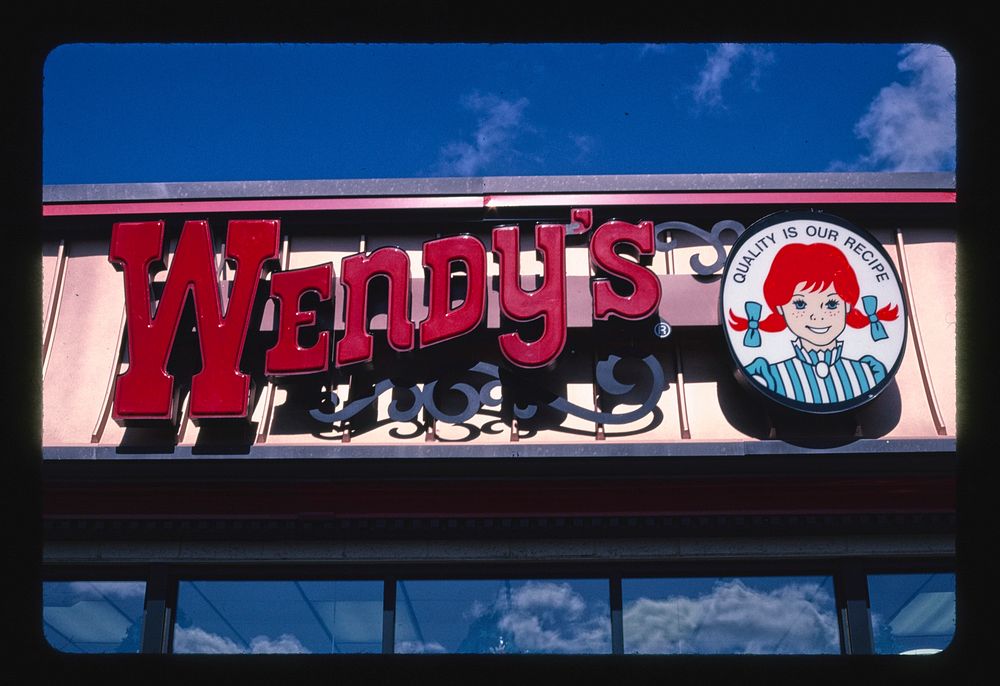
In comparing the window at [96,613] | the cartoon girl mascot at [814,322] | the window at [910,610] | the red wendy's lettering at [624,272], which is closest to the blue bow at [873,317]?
the cartoon girl mascot at [814,322]

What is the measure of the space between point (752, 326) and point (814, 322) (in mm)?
558

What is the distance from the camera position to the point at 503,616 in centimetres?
819

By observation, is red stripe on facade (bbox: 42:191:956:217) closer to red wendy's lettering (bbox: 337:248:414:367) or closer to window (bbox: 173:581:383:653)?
red wendy's lettering (bbox: 337:248:414:367)

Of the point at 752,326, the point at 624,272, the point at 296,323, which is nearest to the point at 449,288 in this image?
the point at 296,323

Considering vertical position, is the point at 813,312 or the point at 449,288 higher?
the point at 449,288

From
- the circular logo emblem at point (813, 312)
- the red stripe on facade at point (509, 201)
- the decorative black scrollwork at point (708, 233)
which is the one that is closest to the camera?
the circular logo emblem at point (813, 312)

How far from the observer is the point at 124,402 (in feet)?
27.1

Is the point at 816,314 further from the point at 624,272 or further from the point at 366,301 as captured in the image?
the point at 366,301

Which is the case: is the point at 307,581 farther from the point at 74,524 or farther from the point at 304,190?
the point at 304,190

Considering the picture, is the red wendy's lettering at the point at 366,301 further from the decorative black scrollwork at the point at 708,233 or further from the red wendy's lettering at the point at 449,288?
the decorative black scrollwork at the point at 708,233

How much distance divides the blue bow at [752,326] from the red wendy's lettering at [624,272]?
32.9 inches

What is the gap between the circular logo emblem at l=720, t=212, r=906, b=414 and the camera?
8.25 m

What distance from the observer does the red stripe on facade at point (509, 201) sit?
29.7 feet

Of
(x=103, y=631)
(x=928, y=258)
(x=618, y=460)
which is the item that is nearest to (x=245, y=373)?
(x=103, y=631)
